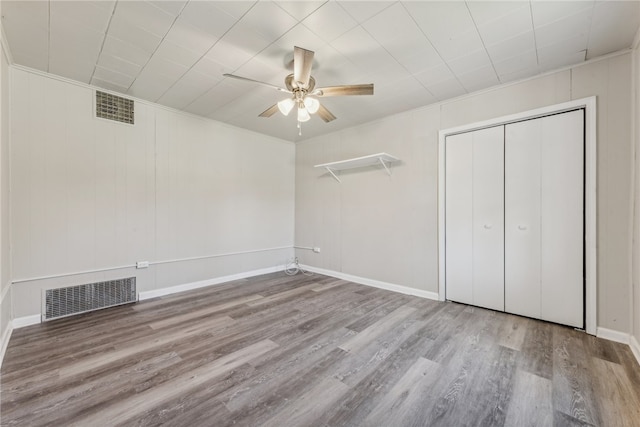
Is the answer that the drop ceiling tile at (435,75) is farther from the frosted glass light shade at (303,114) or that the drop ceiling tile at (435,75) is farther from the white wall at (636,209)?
the white wall at (636,209)

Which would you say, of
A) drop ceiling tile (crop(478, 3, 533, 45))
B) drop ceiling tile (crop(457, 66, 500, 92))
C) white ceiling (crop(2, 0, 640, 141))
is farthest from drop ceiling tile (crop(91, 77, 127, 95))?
drop ceiling tile (crop(457, 66, 500, 92))

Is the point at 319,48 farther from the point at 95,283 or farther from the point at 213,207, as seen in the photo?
the point at 95,283

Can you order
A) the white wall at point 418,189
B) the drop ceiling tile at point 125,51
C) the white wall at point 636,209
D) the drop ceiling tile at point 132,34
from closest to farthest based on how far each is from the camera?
the drop ceiling tile at point 132,34 → the white wall at point 636,209 → the drop ceiling tile at point 125,51 → the white wall at point 418,189

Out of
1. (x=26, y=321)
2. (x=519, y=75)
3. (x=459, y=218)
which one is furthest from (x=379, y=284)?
(x=26, y=321)

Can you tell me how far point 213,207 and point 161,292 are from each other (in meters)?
1.51

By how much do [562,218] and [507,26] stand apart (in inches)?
80.3

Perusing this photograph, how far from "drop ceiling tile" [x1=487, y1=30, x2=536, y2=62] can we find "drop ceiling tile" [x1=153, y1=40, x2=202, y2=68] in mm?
2888

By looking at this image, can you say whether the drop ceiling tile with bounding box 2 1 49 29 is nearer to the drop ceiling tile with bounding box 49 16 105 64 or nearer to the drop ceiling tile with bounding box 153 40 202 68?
the drop ceiling tile with bounding box 49 16 105 64

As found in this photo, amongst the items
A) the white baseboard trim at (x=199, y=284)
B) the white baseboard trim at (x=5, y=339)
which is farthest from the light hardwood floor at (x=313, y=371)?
the white baseboard trim at (x=199, y=284)

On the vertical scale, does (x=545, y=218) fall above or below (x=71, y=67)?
below

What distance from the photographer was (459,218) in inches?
137

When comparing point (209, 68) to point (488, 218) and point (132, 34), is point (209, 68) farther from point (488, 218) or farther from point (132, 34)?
point (488, 218)

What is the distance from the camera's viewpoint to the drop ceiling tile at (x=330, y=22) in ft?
6.49

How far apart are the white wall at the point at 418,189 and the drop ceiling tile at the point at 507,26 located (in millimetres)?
1037
